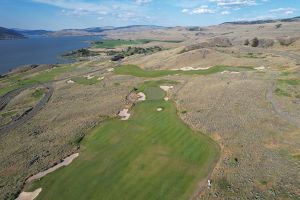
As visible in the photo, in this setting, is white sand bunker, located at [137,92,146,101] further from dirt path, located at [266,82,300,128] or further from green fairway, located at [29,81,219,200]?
dirt path, located at [266,82,300,128]

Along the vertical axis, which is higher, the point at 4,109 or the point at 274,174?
the point at 274,174

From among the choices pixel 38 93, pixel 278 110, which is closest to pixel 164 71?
pixel 38 93

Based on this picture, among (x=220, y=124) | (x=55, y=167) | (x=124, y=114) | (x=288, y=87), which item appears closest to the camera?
(x=55, y=167)

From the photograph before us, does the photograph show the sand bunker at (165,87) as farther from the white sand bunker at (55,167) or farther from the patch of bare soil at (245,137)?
the white sand bunker at (55,167)

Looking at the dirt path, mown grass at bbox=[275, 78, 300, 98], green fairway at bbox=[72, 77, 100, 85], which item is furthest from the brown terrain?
green fairway at bbox=[72, 77, 100, 85]

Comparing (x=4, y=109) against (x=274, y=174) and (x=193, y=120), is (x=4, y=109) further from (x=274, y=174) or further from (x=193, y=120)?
(x=274, y=174)

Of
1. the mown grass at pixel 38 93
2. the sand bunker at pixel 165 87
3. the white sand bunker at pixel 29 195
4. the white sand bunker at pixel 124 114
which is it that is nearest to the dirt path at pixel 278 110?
the sand bunker at pixel 165 87

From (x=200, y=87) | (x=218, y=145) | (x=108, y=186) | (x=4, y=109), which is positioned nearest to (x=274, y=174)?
(x=218, y=145)

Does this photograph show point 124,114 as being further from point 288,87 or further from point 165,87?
point 288,87
